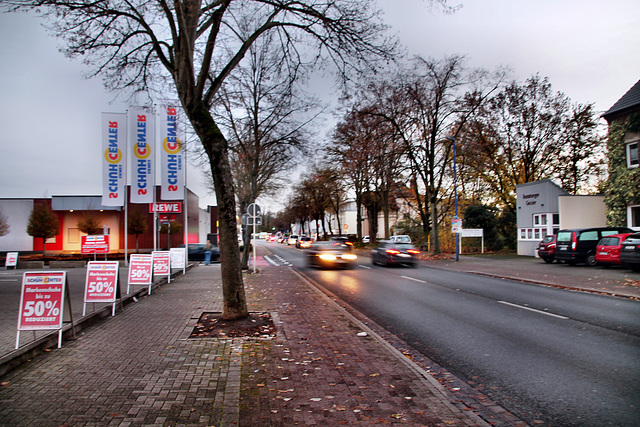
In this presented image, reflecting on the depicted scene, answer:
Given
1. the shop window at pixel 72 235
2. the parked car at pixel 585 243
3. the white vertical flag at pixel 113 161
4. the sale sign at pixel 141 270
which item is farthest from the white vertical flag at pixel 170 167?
the shop window at pixel 72 235

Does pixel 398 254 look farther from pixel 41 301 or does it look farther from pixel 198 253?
pixel 41 301

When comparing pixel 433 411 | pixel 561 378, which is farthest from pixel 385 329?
pixel 433 411

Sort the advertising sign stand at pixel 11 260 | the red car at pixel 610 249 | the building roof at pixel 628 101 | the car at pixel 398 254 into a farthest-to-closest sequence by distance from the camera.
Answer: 1. the advertising sign stand at pixel 11 260
2. the building roof at pixel 628 101
3. the car at pixel 398 254
4. the red car at pixel 610 249

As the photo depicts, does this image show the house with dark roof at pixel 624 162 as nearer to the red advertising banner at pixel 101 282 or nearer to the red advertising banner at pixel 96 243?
the red advertising banner at pixel 101 282

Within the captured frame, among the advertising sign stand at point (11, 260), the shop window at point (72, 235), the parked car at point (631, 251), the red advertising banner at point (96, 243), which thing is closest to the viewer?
the parked car at point (631, 251)

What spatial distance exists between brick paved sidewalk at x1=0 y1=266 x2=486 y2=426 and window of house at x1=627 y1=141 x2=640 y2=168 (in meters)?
23.6

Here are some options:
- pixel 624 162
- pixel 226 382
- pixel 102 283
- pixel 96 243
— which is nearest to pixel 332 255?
pixel 96 243

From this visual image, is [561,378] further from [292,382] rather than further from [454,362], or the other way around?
[292,382]

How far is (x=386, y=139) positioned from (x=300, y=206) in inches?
1597

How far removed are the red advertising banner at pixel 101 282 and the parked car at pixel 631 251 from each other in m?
17.3

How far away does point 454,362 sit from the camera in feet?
19.6

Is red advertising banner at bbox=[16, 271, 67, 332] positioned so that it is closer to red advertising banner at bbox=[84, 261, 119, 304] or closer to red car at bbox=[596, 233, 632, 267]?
red advertising banner at bbox=[84, 261, 119, 304]

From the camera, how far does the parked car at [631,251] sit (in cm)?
1636

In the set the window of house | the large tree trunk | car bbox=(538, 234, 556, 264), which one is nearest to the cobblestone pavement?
the large tree trunk
